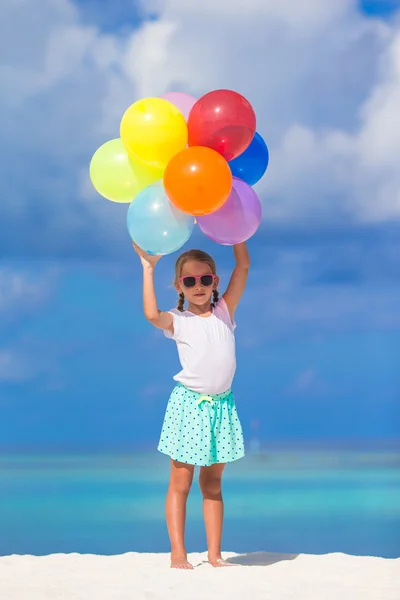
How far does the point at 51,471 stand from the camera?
439 inches

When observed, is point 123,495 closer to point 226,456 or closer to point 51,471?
point 51,471

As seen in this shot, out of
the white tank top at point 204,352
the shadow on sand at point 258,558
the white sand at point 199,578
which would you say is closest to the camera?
the white sand at point 199,578

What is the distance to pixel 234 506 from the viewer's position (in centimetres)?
869

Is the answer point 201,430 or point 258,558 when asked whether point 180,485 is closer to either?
point 201,430

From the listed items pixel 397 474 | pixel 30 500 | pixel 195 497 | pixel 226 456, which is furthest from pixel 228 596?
pixel 397 474

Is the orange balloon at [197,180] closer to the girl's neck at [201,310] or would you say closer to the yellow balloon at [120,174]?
the yellow balloon at [120,174]

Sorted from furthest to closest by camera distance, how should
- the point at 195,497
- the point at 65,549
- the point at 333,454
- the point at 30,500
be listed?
the point at 333,454 → the point at 195,497 → the point at 30,500 → the point at 65,549

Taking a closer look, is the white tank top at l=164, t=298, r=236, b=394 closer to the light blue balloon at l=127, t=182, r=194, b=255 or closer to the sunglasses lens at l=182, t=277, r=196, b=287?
the sunglasses lens at l=182, t=277, r=196, b=287

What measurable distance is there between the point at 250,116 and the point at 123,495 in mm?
5527

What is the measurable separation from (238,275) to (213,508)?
1.08 m

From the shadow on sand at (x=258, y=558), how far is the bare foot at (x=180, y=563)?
0.34 m

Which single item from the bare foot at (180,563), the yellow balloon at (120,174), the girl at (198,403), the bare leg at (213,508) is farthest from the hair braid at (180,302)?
the bare foot at (180,563)

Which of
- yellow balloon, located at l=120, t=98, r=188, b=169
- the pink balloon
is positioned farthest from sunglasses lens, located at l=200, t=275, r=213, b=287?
the pink balloon

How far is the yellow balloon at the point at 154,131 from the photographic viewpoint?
4.50 meters
